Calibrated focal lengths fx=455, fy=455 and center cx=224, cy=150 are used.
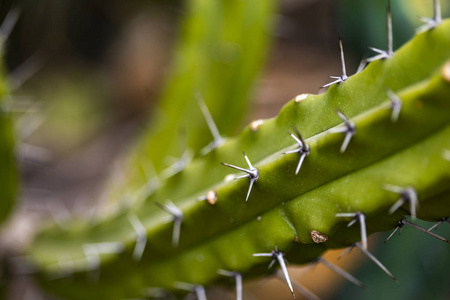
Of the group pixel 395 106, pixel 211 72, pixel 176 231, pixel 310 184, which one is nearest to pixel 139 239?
pixel 176 231

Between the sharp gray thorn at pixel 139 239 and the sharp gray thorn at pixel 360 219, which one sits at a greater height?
the sharp gray thorn at pixel 360 219

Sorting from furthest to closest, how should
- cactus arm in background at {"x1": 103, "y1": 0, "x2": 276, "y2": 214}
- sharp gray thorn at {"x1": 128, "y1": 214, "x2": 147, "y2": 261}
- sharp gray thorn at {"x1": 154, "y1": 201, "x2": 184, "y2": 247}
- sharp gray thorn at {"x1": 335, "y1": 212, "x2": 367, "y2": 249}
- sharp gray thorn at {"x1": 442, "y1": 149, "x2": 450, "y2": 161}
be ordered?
cactus arm in background at {"x1": 103, "y1": 0, "x2": 276, "y2": 214}, sharp gray thorn at {"x1": 128, "y1": 214, "x2": 147, "y2": 261}, sharp gray thorn at {"x1": 154, "y1": 201, "x2": 184, "y2": 247}, sharp gray thorn at {"x1": 335, "y1": 212, "x2": 367, "y2": 249}, sharp gray thorn at {"x1": 442, "y1": 149, "x2": 450, "y2": 161}

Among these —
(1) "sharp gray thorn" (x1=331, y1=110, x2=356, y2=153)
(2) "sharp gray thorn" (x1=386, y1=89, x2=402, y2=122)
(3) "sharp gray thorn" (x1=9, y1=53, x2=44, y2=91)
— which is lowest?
(3) "sharp gray thorn" (x1=9, y1=53, x2=44, y2=91)

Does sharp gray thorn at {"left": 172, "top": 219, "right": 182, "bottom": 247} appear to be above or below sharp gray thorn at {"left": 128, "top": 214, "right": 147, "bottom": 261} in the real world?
above

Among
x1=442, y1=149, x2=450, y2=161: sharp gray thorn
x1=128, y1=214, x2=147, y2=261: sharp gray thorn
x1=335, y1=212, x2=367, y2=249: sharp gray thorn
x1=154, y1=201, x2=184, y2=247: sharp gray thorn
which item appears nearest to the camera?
x1=442, y1=149, x2=450, y2=161: sharp gray thorn

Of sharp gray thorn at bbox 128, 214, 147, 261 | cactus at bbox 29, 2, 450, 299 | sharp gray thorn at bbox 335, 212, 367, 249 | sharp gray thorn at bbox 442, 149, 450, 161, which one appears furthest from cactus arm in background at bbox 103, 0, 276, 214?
sharp gray thorn at bbox 442, 149, 450, 161

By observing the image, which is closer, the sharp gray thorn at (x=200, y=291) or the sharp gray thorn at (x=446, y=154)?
the sharp gray thorn at (x=446, y=154)

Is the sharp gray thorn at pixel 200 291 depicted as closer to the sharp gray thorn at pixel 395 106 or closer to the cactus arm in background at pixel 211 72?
the cactus arm in background at pixel 211 72

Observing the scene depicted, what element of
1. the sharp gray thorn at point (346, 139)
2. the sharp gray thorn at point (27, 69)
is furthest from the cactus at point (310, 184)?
the sharp gray thorn at point (27, 69)

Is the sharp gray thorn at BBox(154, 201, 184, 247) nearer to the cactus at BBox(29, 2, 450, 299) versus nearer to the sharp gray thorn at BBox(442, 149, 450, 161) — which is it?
the cactus at BBox(29, 2, 450, 299)
